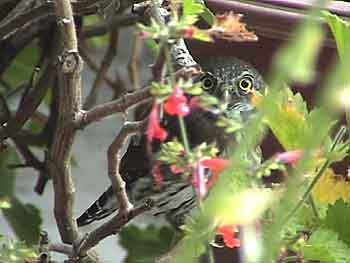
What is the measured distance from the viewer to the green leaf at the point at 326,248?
20.7 inches

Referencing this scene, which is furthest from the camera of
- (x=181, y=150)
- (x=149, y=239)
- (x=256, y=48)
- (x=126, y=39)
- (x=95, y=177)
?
(x=126, y=39)

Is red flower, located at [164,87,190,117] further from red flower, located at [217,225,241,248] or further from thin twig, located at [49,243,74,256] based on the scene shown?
thin twig, located at [49,243,74,256]

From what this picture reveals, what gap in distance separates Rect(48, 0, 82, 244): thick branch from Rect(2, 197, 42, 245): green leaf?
0.87 ft

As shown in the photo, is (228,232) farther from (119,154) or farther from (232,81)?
(232,81)

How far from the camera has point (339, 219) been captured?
575 millimetres

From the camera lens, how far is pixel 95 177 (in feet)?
4.72

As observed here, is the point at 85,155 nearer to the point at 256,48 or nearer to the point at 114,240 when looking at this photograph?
the point at 114,240

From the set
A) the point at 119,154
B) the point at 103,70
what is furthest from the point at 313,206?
the point at 103,70

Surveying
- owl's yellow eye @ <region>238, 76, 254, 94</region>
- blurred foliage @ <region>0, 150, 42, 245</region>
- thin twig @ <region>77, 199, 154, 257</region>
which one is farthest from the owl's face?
blurred foliage @ <region>0, 150, 42, 245</region>

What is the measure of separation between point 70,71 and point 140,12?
0.10 m

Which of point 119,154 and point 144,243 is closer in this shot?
point 119,154

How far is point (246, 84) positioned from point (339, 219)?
14cm

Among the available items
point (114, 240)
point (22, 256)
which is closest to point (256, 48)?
point (22, 256)

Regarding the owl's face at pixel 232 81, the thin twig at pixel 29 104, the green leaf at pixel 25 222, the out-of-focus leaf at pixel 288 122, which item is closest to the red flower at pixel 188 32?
the out-of-focus leaf at pixel 288 122
